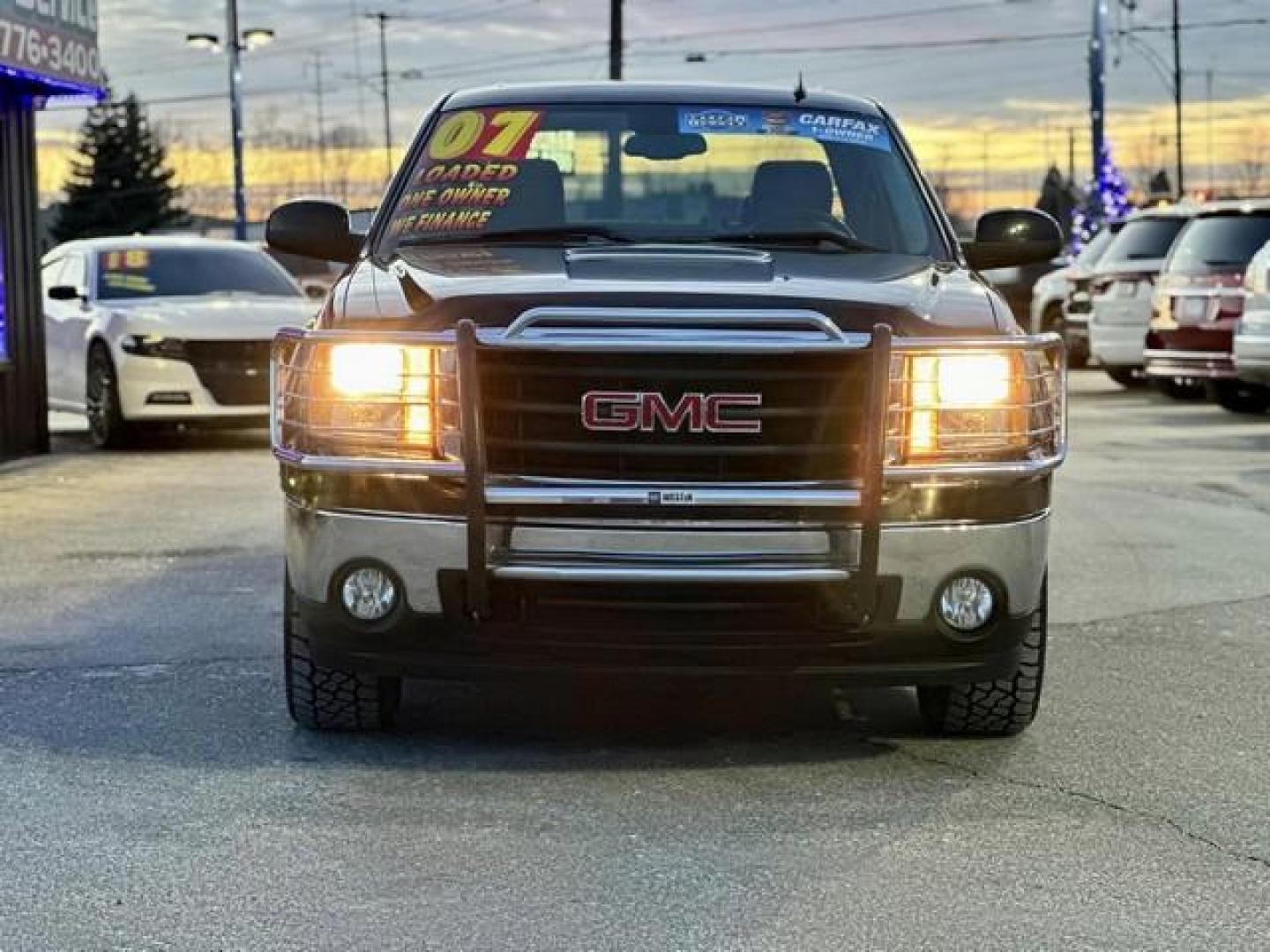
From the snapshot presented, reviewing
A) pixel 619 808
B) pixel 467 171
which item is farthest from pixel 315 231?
pixel 619 808

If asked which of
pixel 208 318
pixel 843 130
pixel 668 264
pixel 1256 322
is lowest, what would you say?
pixel 1256 322

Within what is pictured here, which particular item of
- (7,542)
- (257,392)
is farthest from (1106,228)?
(7,542)

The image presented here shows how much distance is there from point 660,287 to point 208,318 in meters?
10.9

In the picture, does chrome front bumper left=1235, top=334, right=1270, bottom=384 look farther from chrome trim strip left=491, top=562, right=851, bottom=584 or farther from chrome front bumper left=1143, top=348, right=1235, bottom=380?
chrome trim strip left=491, top=562, right=851, bottom=584

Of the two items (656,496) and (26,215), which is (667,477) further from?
(26,215)

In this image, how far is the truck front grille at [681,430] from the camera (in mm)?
5242

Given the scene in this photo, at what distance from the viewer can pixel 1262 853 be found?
4785 millimetres

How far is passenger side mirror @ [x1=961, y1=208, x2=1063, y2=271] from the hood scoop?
4.46ft

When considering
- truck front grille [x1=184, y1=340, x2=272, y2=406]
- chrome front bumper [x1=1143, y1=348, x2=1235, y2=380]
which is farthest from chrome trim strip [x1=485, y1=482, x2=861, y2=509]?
chrome front bumper [x1=1143, y1=348, x2=1235, y2=380]

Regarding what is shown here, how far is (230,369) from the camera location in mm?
15703

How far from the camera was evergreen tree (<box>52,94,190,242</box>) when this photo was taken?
97.9 metres

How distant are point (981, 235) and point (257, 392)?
920 centimetres

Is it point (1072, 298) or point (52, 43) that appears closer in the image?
point (52, 43)

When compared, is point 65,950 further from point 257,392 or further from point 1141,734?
point 257,392
